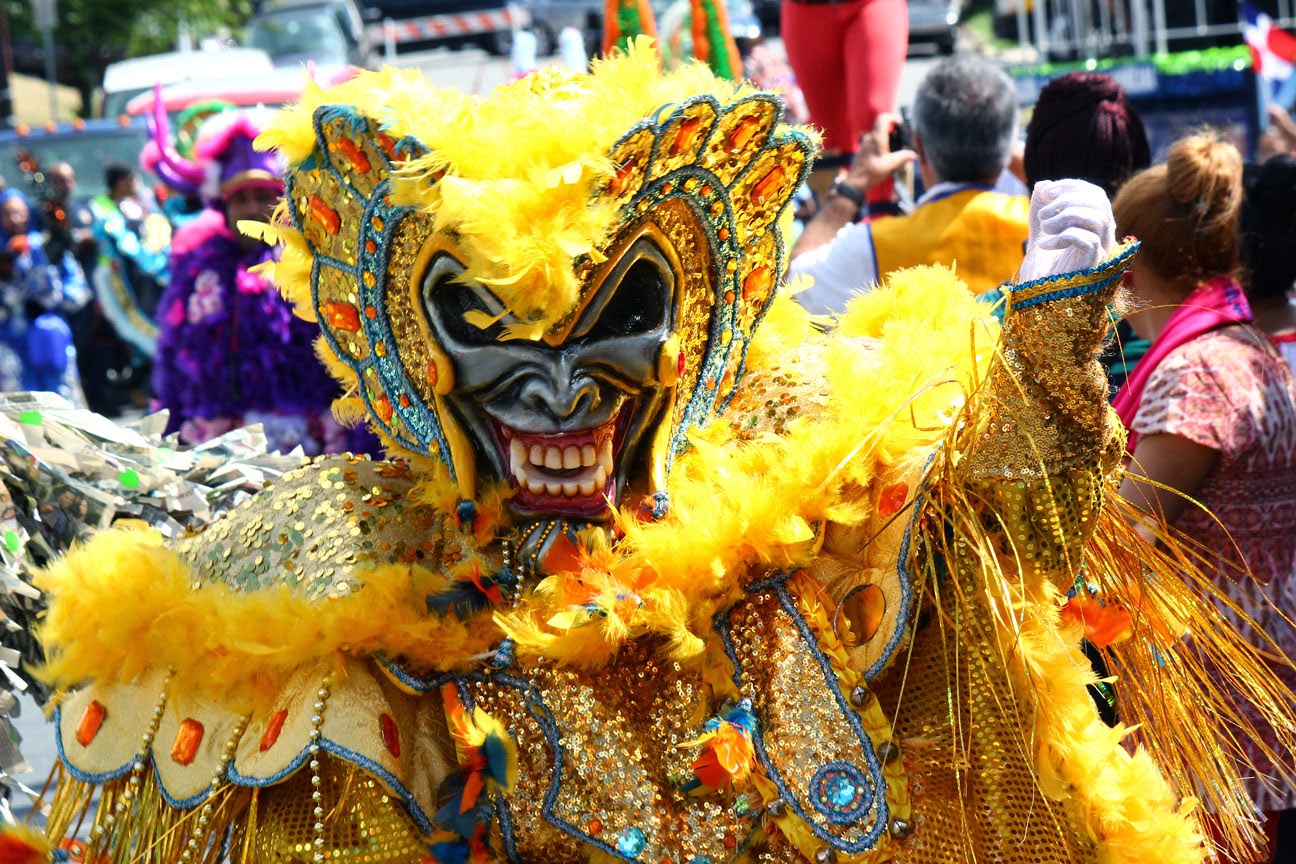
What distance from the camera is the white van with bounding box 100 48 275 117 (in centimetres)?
1405

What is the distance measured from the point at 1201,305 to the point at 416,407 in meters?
1.42

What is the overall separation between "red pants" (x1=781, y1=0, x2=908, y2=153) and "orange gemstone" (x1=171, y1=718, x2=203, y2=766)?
3.14m

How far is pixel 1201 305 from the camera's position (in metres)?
2.65

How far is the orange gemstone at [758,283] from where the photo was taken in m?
2.11

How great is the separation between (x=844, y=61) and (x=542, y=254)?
123 inches

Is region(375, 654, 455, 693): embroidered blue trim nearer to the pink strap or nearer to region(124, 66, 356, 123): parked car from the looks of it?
the pink strap

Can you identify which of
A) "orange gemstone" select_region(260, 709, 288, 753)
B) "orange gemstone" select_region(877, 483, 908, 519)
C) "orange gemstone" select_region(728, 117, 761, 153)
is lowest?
"orange gemstone" select_region(260, 709, 288, 753)

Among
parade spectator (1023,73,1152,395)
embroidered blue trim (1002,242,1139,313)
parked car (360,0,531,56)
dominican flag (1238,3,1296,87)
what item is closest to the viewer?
embroidered blue trim (1002,242,1139,313)

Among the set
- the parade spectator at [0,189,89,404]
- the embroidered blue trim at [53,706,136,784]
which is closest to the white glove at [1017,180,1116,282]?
the embroidered blue trim at [53,706,136,784]

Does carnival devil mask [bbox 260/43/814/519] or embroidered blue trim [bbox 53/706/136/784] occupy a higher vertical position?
carnival devil mask [bbox 260/43/814/519]

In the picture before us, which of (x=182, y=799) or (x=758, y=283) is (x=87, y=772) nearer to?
(x=182, y=799)

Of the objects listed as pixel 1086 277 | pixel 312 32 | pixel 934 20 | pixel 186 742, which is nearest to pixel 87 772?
pixel 186 742

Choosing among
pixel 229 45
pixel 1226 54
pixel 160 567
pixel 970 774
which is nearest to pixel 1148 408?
pixel 970 774

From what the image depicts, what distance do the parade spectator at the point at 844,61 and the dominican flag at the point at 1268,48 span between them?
430 cm
